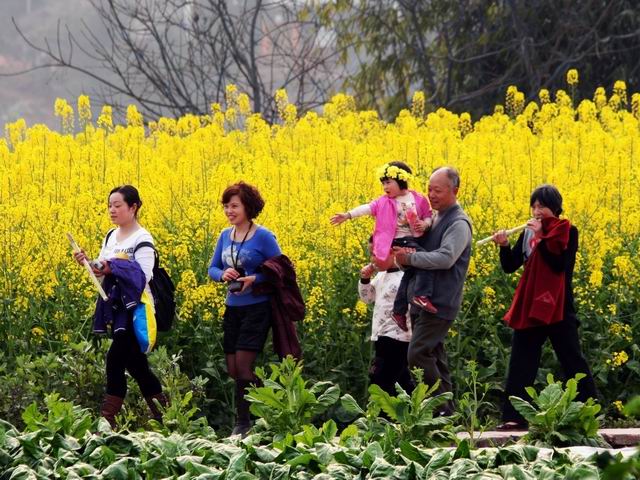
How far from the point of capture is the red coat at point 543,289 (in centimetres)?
777

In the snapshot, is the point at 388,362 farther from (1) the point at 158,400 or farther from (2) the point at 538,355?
(1) the point at 158,400

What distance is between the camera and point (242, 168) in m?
12.2

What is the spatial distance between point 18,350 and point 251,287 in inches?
83.5

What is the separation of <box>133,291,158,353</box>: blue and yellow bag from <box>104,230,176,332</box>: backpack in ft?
0.25

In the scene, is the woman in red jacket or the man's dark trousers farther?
the woman in red jacket

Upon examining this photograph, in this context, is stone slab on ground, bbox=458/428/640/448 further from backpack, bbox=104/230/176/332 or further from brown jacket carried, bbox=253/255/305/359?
backpack, bbox=104/230/176/332

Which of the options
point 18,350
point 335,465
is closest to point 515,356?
point 335,465

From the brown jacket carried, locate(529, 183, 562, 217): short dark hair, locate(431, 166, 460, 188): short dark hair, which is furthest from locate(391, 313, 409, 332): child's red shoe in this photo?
locate(529, 183, 562, 217): short dark hair

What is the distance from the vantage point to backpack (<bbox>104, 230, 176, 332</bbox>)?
7.88 m

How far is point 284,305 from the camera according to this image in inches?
313

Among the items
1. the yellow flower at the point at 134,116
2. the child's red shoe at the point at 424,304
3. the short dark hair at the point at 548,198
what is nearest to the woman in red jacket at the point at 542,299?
the short dark hair at the point at 548,198

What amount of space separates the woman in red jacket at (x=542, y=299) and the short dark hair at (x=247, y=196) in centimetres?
136

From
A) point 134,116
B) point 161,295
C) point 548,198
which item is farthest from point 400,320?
point 134,116

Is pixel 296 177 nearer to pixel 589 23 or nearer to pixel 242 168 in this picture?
pixel 242 168
